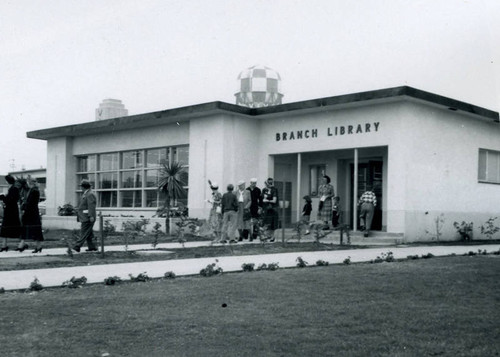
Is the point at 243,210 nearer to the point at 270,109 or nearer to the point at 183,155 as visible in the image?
the point at 270,109

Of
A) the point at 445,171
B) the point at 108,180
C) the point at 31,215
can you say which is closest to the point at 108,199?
the point at 108,180

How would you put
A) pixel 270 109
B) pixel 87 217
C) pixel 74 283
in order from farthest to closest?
pixel 270 109
pixel 87 217
pixel 74 283

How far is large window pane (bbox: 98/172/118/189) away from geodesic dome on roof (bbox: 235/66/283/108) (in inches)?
250

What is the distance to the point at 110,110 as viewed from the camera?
35812 mm

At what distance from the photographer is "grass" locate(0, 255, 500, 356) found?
16.1ft

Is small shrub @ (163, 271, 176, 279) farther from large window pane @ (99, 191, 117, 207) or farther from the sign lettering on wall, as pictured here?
large window pane @ (99, 191, 117, 207)

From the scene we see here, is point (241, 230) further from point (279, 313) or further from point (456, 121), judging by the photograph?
point (279, 313)

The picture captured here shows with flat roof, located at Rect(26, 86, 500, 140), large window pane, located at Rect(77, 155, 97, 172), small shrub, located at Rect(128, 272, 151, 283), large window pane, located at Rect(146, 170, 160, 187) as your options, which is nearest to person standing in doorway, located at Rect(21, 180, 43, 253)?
small shrub, located at Rect(128, 272, 151, 283)

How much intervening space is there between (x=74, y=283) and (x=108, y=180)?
60.8 ft

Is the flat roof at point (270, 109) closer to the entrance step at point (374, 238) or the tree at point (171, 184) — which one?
the tree at point (171, 184)

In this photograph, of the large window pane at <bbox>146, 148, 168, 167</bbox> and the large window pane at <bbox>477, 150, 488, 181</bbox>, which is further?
the large window pane at <bbox>146, 148, 168, 167</bbox>

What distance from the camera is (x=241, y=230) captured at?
17875 mm

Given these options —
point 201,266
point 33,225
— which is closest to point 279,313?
point 201,266

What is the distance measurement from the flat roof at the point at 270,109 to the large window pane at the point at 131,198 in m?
2.51
